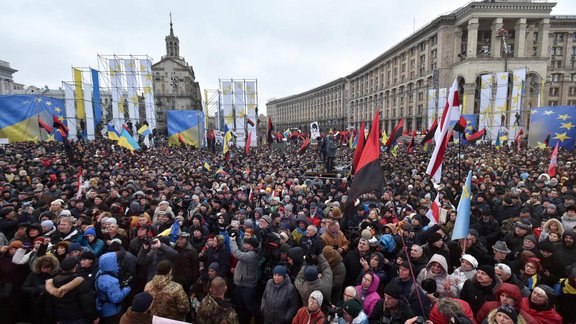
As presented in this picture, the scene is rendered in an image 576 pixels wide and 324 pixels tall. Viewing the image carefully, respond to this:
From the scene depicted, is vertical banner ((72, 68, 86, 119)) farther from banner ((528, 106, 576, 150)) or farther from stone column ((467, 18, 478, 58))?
stone column ((467, 18, 478, 58))

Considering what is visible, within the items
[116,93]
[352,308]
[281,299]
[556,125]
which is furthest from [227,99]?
[352,308]

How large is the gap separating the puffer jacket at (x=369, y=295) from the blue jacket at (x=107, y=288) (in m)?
2.89

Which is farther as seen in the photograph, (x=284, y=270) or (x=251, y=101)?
(x=251, y=101)

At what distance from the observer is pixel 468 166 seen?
51.9 feet

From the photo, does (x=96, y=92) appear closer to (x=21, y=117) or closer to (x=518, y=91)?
(x=21, y=117)

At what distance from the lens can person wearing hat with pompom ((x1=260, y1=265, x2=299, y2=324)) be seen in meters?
3.88

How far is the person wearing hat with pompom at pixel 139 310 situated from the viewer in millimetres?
3020

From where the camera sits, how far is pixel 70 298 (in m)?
3.41

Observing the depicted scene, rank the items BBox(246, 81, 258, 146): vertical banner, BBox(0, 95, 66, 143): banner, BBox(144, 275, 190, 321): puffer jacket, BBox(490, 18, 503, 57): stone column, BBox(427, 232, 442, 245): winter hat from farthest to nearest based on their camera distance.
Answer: BBox(490, 18, 503, 57): stone column < BBox(246, 81, 258, 146): vertical banner < BBox(0, 95, 66, 143): banner < BBox(427, 232, 442, 245): winter hat < BBox(144, 275, 190, 321): puffer jacket

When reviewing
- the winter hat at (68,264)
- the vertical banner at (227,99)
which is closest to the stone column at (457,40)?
the vertical banner at (227,99)

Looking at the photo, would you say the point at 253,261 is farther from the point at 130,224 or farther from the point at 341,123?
the point at 341,123

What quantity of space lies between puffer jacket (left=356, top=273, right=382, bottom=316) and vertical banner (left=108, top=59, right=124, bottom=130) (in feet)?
94.5

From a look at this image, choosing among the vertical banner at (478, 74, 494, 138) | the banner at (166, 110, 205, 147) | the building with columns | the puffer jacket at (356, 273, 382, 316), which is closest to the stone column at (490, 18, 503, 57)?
the building with columns

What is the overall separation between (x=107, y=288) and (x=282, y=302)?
6.87ft
